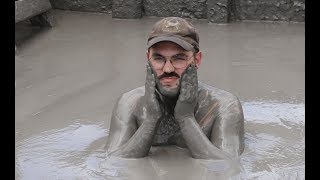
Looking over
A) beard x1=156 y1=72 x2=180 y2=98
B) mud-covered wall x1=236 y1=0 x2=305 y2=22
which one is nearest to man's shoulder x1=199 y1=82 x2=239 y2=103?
A: beard x1=156 y1=72 x2=180 y2=98

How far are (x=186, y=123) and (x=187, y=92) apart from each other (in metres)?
0.19

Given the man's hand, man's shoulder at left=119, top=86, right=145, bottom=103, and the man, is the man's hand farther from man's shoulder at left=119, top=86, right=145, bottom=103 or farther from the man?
man's shoulder at left=119, top=86, right=145, bottom=103

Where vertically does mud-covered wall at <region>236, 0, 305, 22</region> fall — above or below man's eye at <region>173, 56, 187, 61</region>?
below

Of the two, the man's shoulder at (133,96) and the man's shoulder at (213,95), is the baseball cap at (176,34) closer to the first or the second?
the man's shoulder at (213,95)

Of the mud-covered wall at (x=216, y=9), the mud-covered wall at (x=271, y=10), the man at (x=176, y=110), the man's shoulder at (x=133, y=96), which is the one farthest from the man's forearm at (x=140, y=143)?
the mud-covered wall at (x=271, y=10)

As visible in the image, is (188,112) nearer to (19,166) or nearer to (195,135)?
(195,135)

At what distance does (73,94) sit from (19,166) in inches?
55.9

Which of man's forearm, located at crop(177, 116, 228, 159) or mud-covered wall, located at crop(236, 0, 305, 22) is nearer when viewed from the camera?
man's forearm, located at crop(177, 116, 228, 159)

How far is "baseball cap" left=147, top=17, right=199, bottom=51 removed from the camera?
3734mm

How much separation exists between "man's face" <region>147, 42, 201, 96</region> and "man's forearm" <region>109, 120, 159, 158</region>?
0.74 feet

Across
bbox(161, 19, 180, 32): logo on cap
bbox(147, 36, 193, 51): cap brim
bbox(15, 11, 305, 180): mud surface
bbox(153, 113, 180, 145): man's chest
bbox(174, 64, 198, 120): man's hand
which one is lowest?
bbox(15, 11, 305, 180): mud surface

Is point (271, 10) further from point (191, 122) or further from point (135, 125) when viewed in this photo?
point (191, 122)

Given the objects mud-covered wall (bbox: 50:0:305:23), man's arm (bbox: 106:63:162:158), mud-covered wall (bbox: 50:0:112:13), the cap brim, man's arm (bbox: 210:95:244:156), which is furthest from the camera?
mud-covered wall (bbox: 50:0:112:13)

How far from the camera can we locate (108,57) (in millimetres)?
6504
